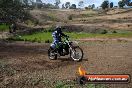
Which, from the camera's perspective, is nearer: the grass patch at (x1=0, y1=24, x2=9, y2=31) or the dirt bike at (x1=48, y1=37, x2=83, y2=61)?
the dirt bike at (x1=48, y1=37, x2=83, y2=61)

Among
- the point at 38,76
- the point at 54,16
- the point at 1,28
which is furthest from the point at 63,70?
the point at 54,16

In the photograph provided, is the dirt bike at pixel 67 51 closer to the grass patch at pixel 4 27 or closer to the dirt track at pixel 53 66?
the dirt track at pixel 53 66

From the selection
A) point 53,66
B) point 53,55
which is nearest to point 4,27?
point 53,55

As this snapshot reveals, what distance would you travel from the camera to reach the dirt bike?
1883cm

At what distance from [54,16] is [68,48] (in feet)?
237

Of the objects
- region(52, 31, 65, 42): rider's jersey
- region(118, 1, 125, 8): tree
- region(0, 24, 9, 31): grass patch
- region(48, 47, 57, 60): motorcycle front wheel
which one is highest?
region(52, 31, 65, 42): rider's jersey

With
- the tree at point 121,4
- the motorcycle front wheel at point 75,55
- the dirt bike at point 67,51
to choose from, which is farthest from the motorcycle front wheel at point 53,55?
the tree at point 121,4

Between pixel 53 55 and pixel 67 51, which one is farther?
pixel 53 55

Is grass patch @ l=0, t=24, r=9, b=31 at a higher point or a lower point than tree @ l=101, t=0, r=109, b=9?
higher

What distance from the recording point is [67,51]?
19.0 metres

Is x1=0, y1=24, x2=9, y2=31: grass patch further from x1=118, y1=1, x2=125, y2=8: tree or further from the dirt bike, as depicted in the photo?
x1=118, y1=1, x2=125, y2=8: tree

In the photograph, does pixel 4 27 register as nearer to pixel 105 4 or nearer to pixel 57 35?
pixel 57 35

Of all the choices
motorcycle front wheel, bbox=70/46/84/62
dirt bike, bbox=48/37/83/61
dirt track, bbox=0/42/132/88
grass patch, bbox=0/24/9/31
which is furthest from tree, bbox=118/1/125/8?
motorcycle front wheel, bbox=70/46/84/62

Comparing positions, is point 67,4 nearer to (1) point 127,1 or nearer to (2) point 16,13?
(1) point 127,1
